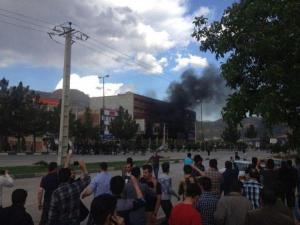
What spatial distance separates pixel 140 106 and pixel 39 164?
323 feet

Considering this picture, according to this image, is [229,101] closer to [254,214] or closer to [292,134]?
[292,134]

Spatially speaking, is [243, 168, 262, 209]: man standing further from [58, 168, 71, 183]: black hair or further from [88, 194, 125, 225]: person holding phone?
[88, 194, 125, 225]: person holding phone

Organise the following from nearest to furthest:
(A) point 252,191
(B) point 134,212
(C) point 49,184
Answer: (B) point 134,212, (A) point 252,191, (C) point 49,184

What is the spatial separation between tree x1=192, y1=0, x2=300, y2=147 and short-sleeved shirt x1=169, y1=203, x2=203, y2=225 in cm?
421

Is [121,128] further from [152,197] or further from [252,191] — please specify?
[252,191]

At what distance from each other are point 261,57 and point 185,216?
5246 mm

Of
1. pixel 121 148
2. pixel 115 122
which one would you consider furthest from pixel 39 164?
pixel 115 122

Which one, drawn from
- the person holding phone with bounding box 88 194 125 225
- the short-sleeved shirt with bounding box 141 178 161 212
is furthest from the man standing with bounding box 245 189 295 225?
the short-sleeved shirt with bounding box 141 178 161 212

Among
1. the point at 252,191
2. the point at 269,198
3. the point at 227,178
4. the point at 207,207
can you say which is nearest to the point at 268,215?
the point at 269,198

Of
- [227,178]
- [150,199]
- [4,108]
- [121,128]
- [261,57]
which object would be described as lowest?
[150,199]

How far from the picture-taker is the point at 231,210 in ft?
20.4

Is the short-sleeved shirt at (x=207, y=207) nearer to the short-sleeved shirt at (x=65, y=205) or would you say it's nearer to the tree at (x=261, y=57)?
the short-sleeved shirt at (x=65, y=205)

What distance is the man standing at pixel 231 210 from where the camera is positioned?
6.16 metres

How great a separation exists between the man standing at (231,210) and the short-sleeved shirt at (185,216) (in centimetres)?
76
